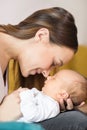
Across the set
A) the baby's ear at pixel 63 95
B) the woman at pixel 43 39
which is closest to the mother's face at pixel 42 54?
the woman at pixel 43 39

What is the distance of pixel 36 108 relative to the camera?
1.21 m

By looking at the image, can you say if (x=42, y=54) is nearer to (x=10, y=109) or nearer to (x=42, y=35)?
(x=42, y=35)

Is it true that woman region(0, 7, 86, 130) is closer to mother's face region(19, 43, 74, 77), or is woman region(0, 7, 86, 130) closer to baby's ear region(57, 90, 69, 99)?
mother's face region(19, 43, 74, 77)

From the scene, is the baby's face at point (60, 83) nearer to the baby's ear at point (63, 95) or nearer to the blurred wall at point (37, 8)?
the baby's ear at point (63, 95)

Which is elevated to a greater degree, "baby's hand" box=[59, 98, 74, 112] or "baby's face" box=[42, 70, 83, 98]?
"baby's face" box=[42, 70, 83, 98]

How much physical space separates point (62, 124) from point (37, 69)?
50cm

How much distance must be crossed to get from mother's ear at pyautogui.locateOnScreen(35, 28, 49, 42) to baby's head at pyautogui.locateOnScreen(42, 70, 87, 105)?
21cm

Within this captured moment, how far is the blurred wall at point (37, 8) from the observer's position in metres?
2.18

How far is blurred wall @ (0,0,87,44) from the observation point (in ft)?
7.15

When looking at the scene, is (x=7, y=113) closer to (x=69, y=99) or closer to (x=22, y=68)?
(x=69, y=99)

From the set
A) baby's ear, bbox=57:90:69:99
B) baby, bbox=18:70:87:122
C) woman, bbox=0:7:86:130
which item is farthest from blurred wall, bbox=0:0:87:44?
baby's ear, bbox=57:90:69:99

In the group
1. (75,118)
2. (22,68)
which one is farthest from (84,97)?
(22,68)

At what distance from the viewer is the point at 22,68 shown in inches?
62.4

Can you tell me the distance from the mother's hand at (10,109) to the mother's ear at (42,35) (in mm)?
331
